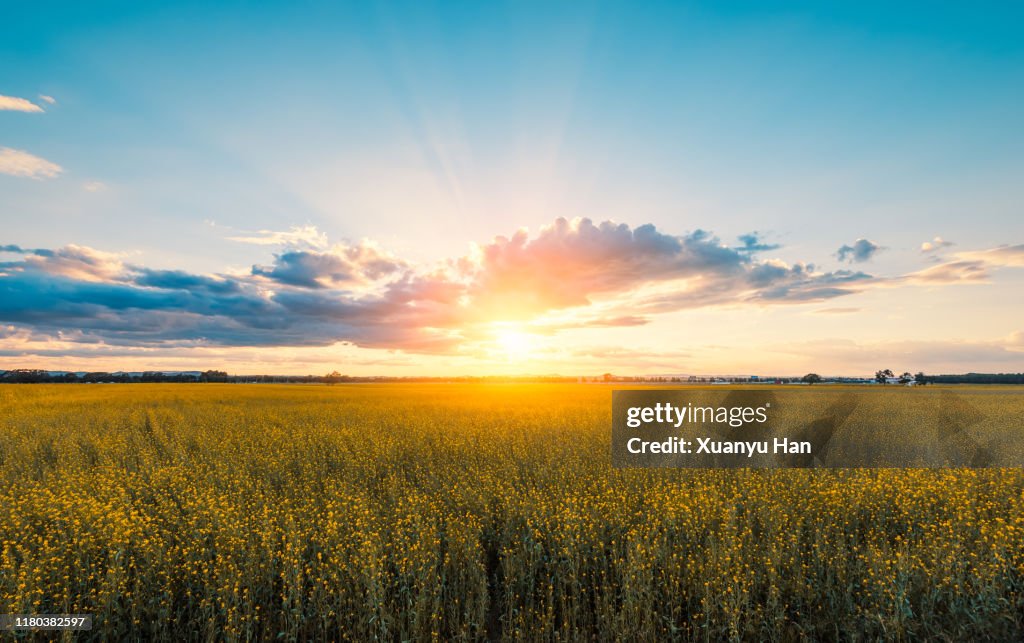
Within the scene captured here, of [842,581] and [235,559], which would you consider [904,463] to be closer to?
[842,581]

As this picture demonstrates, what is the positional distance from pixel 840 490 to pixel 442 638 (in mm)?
7819

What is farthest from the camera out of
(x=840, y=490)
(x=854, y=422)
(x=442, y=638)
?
(x=854, y=422)

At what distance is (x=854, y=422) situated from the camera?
18.6 m

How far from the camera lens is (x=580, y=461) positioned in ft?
42.5

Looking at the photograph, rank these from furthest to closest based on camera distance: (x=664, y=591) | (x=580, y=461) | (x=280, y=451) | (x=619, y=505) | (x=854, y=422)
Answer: (x=854, y=422) → (x=280, y=451) → (x=580, y=461) → (x=619, y=505) → (x=664, y=591)

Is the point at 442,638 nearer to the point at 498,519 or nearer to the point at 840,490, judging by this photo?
the point at 498,519

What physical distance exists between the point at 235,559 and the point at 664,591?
20.1ft

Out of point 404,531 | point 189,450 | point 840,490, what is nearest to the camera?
point 404,531

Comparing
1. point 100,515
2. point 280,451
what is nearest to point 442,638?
point 100,515

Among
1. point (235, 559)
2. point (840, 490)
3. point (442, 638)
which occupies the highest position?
A: point (840, 490)

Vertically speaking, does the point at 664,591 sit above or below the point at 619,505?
below

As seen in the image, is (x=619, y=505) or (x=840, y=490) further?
(x=840, y=490)

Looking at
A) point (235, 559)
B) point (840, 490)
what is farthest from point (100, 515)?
point (840, 490)

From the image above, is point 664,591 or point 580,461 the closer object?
point 664,591
